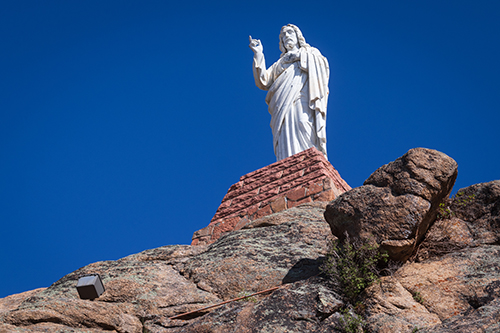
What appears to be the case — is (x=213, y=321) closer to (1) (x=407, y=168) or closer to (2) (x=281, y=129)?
(1) (x=407, y=168)

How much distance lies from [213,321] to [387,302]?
1157mm

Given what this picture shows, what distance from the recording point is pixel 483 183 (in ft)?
16.0

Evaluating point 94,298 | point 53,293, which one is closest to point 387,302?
point 94,298

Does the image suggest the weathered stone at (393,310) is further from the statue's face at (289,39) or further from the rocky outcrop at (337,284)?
the statue's face at (289,39)

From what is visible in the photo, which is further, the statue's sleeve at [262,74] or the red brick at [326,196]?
the statue's sleeve at [262,74]

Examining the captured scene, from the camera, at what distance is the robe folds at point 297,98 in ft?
33.5

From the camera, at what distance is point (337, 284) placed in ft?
13.1

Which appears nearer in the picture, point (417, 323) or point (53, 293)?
point (417, 323)

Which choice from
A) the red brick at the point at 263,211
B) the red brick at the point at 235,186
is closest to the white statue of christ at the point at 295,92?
the red brick at the point at 235,186

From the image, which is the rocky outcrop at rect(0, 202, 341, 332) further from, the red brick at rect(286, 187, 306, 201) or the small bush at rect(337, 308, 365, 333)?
the red brick at rect(286, 187, 306, 201)

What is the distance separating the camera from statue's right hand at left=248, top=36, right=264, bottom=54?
1155 centimetres

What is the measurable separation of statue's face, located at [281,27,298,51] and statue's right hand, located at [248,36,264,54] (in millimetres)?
470

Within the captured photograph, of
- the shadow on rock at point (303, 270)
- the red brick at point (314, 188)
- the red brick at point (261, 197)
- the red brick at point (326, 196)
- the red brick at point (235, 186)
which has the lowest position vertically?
the shadow on rock at point (303, 270)

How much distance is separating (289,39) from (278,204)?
461 centimetres
